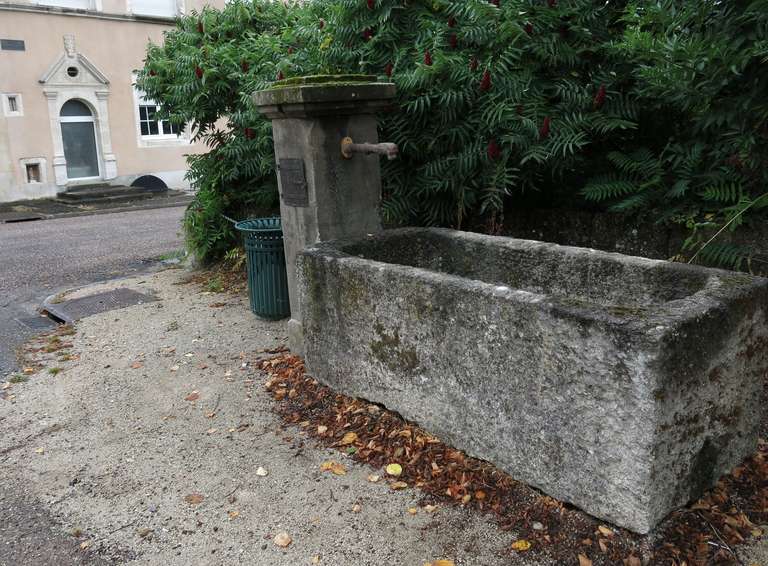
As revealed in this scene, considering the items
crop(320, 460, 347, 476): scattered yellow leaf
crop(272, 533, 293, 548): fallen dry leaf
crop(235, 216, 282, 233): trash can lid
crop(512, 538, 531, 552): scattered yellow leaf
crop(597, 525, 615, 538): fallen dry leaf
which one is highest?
crop(235, 216, 282, 233): trash can lid

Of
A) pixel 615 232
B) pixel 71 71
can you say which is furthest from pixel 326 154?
pixel 71 71

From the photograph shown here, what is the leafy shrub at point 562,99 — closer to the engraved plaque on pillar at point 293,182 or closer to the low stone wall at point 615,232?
the low stone wall at point 615,232

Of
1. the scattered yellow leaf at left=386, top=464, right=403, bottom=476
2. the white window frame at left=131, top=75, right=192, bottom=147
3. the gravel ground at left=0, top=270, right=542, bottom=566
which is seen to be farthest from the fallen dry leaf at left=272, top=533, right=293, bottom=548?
the white window frame at left=131, top=75, right=192, bottom=147

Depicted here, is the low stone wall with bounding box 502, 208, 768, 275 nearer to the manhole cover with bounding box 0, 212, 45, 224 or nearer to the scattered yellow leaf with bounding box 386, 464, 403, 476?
the scattered yellow leaf with bounding box 386, 464, 403, 476

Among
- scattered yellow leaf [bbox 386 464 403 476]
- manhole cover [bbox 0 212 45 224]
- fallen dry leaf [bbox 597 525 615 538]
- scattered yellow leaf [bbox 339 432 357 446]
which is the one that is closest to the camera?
fallen dry leaf [bbox 597 525 615 538]

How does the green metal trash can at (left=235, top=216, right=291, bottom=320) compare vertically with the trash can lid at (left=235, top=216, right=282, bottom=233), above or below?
below

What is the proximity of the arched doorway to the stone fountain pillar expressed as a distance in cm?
1638

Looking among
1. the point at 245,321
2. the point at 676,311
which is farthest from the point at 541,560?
the point at 245,321

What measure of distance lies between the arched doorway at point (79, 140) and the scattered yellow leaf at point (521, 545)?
62.7 ft

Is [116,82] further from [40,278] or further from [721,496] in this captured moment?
[721,496]

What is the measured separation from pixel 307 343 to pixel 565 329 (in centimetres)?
206

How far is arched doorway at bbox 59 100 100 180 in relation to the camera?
62.2 feet

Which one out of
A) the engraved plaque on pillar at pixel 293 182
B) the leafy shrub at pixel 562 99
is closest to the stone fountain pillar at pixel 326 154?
the engraved plaque on pillar at pixel 293 182

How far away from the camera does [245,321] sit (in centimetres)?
625
